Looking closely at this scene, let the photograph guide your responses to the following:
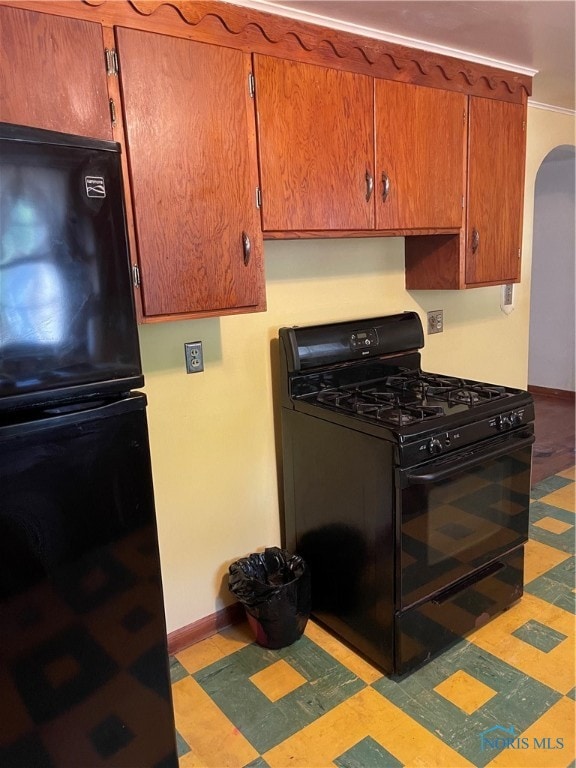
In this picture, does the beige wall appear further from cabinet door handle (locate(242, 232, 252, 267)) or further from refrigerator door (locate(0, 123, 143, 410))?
refrigerator door (locate(0, 123, 143, 410))

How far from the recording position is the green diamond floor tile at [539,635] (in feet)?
6.99

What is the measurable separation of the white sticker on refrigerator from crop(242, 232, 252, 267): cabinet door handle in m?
0.67

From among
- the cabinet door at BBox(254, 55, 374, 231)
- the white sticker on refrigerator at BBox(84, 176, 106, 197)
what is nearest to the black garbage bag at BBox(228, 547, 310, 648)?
the cabinet door at BBox(254, 55, 374, 231)

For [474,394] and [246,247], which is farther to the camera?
[474,394]

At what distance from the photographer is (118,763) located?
136 cm

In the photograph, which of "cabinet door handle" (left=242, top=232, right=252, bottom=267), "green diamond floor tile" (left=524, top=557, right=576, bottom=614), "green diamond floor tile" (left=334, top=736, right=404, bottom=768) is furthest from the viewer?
"green diamond floor tile" (left=524, top=557, right=576, bottom=614)

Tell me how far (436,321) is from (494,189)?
68cm

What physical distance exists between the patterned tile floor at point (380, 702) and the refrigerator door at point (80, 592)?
A: 1.65 ft

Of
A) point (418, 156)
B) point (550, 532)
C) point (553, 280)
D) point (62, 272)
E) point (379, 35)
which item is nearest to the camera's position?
point (62, 272)

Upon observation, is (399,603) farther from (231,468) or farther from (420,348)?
(420,348)

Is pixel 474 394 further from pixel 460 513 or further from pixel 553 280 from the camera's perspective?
pixel 553 280

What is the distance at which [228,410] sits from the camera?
86.7 inches

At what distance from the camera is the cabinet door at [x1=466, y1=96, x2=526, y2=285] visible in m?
2.40

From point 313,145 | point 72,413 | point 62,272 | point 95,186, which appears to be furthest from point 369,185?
point 72,413
